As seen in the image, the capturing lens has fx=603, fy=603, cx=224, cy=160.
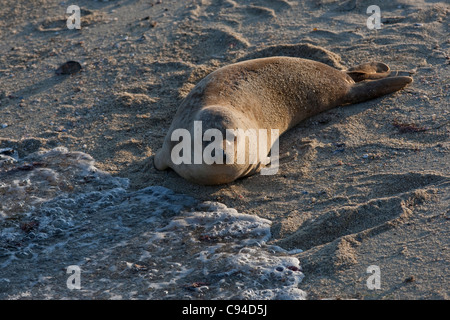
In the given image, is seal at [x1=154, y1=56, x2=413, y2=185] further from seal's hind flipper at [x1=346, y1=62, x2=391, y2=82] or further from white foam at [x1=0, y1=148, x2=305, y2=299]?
white foam at [x1=0, y1=148, x2=305, y2=299]

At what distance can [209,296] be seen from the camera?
3861 millimetres

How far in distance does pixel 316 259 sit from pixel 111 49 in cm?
429

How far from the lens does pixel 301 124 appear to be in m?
6.11

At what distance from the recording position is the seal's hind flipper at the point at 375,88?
6234 mm

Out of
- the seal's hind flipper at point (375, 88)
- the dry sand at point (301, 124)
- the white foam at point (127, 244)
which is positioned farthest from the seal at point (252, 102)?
the white foam at point (127, 244)

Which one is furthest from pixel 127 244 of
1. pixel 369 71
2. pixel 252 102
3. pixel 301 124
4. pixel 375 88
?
pixel 369 71

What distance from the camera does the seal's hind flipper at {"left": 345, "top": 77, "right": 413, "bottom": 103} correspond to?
20.5 ft

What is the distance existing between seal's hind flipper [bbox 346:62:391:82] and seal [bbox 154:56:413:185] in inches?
0.4

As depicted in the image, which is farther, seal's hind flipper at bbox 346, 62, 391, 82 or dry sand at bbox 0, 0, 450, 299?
seal's hind flipper at bbox 346, 62, 391, 82

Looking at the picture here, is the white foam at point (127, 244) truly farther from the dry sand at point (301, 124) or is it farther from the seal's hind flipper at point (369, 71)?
the seal's hind flipper at point (369, 71)

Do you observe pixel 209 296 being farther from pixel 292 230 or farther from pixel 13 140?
pixel 13 140

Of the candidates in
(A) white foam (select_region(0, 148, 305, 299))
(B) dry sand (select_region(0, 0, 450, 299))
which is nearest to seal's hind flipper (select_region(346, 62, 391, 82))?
(B) dry sand (select_region(0, 0, 450, 299))

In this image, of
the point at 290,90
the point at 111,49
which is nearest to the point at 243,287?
the point at 290,90

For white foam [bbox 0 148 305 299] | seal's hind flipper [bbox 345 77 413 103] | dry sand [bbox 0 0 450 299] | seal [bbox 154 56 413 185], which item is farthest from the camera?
seal's hind flipper [bbox 345 77 413 103]
